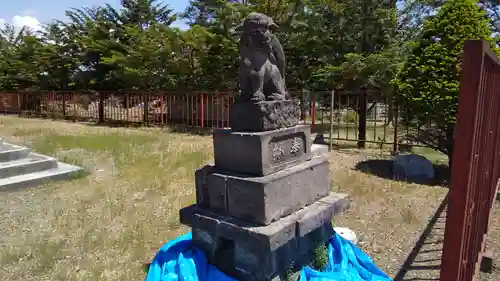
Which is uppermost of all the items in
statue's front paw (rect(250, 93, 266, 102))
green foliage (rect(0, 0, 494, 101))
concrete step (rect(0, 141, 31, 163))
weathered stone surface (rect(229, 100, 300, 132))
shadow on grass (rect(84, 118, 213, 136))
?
green foliage (rect(0, 0, 494, 101))

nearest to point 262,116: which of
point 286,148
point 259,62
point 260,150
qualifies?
point 260,150

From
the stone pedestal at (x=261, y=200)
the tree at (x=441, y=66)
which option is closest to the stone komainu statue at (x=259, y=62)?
the stone pedestal at (x=261, y=200)

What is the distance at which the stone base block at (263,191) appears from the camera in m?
2.95

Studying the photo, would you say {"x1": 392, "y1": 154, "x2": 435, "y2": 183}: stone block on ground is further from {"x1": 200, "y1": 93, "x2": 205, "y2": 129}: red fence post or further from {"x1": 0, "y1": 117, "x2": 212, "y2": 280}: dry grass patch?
{"x1": 200, "y1": 93, "x2": 205, "y2": 129}: red fence post

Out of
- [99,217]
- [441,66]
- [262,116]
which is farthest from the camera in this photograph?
[441,66]

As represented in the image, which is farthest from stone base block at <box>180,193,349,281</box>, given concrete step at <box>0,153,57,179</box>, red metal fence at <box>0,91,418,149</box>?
red metal fence at <box>0,91,418,149</box>

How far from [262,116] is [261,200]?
0.75m

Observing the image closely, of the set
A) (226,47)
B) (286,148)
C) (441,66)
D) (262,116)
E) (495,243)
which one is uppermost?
(226,47)

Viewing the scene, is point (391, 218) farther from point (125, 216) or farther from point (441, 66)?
point (125, 216)

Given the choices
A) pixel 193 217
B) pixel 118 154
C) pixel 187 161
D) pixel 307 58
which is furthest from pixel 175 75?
pixel 193 217

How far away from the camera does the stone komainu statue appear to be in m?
3.17

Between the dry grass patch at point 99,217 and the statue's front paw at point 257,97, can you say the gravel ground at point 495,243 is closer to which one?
the statue's front paw at point 257,97

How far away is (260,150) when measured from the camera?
298 cm

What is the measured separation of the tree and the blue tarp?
4.02 meters
